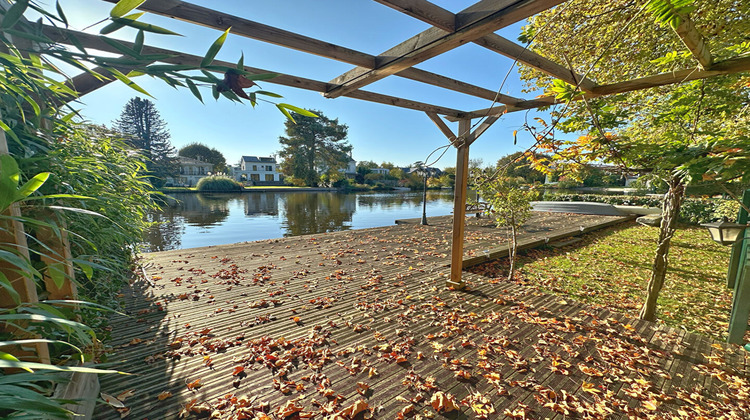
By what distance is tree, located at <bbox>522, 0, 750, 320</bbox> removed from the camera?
6.37ft

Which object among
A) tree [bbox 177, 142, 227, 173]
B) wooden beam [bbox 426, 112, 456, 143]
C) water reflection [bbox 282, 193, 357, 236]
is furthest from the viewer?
tree [bbox 177, 142, 227, 173]

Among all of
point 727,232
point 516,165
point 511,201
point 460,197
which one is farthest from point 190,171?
point 727,232

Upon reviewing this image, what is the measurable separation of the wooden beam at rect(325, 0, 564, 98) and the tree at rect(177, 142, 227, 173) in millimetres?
53308

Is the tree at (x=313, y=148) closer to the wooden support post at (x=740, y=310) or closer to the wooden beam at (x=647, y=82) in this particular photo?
the wooden beam at (x=647, y=82)

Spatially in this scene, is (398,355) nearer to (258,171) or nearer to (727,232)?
(727,232)

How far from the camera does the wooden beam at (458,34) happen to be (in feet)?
4.84

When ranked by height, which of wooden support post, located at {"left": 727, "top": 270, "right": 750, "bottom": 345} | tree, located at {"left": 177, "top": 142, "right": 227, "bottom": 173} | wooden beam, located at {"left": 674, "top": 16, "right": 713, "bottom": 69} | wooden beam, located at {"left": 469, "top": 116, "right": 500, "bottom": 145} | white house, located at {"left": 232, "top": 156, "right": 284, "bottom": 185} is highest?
tree, located at {"left": 177, "top": 142, "right": 227, "bottom": 173}

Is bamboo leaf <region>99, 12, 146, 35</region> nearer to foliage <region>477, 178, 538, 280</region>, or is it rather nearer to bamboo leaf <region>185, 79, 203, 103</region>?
bamboo leaf <region>185, 79, 203, 103</region>

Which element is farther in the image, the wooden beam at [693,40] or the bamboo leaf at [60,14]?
the wooden beam at [693,40]

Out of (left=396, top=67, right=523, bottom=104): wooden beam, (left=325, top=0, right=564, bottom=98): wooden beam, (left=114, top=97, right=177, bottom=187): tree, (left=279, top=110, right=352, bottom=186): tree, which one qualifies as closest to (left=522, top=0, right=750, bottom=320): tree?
(left=325, top=0, right=564, bottom=98): wooden beam

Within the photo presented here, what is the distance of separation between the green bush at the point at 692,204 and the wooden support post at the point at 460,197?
14.2ft

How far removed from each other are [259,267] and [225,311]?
72.8 inches

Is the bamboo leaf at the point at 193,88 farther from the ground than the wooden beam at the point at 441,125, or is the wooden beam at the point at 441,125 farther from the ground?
the wooden beam at the point at 441,125

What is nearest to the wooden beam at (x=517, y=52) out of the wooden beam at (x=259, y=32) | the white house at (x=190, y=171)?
the wooden beam at (x=259, y=32)
